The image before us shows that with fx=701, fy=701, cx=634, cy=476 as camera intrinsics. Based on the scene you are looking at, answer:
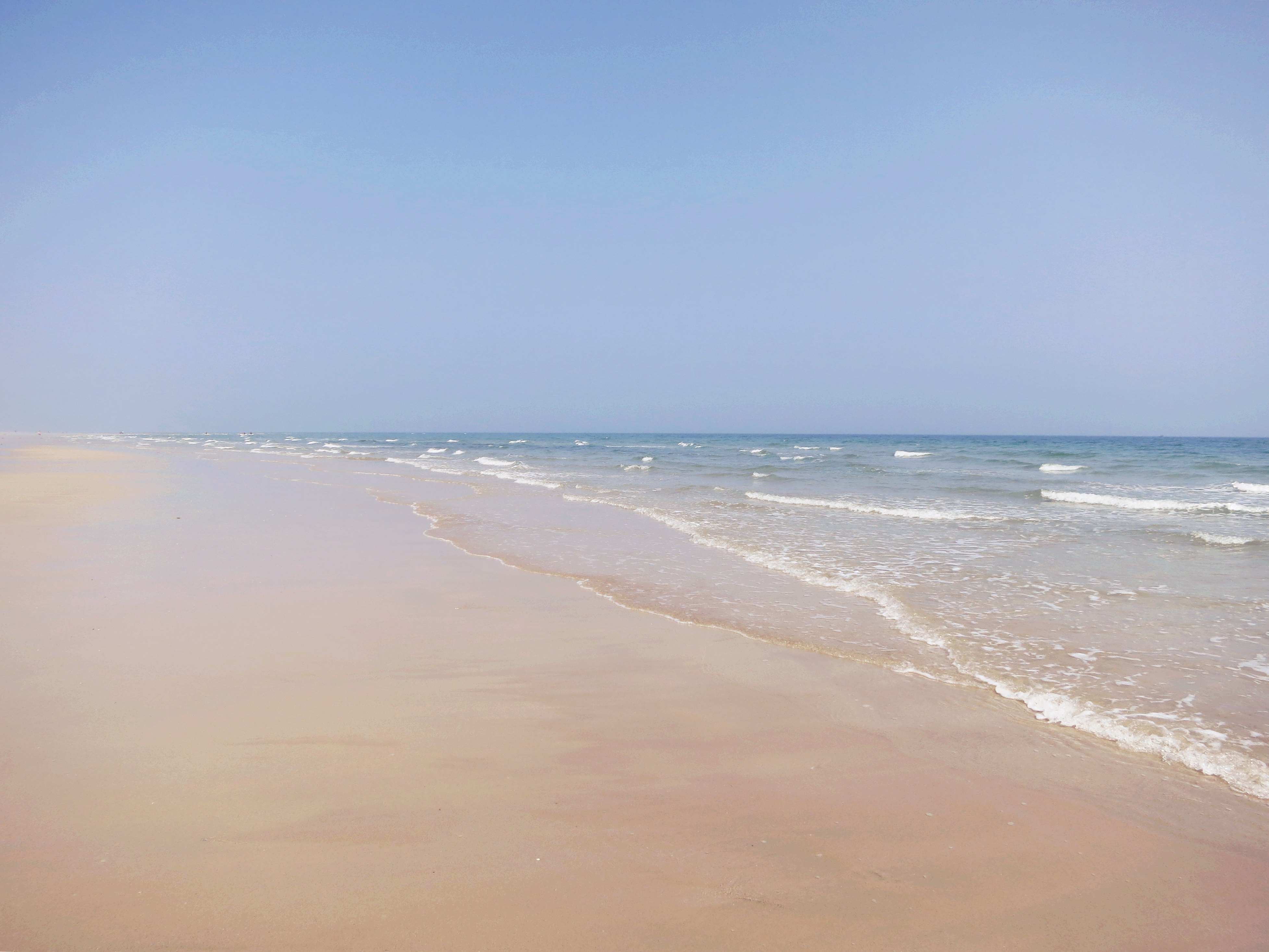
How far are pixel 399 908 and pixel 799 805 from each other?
5.89ft

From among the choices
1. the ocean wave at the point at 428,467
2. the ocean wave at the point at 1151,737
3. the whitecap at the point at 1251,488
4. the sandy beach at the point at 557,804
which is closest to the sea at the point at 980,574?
the ocean wave at the point at 1151,737

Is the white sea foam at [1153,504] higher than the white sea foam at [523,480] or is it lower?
higher

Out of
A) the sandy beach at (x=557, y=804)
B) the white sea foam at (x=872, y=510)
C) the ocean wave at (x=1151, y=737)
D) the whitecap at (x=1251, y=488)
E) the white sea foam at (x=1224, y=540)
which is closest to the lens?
the sandy beach at (x=557, y=804)

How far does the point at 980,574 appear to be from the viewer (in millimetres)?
8766

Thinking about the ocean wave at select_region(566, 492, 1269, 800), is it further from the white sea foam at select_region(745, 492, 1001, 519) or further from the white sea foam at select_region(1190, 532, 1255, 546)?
the white sea foam at select_region(745, 492, 1001, 519)

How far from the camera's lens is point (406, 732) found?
3965mm

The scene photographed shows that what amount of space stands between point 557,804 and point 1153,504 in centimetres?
1902

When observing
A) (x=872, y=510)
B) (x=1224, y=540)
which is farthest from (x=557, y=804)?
(x=872, y=510)

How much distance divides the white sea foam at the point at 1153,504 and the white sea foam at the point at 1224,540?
4494 mm

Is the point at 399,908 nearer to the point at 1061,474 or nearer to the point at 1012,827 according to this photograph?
the point at 1012,827

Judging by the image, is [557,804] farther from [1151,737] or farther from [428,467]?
[428,467]

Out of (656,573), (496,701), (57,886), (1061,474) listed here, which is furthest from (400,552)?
(1061,474)

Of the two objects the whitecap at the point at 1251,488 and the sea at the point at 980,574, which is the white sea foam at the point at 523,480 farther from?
the whitecap at the point at 1251,488

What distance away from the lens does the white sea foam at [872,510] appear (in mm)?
14625
